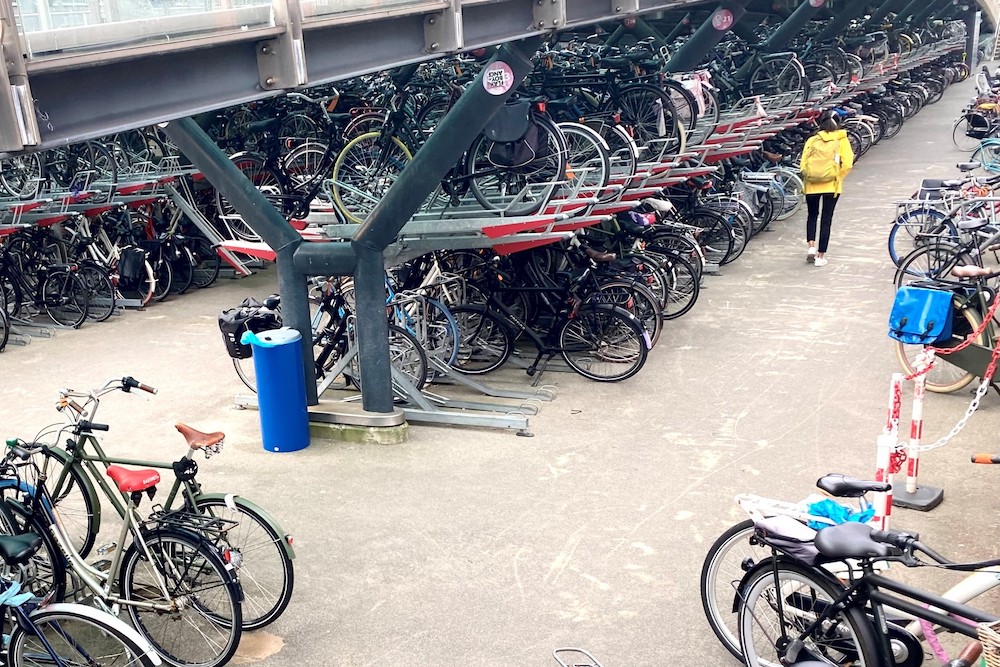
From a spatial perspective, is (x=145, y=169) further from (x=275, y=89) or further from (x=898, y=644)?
(x=898, y=644)

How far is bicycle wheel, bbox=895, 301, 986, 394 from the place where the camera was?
6664 millimetres

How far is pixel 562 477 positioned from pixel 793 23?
9849 mm

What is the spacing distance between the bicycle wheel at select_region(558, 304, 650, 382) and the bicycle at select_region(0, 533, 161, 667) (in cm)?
471

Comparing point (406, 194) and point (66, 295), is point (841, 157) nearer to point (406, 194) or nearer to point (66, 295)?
point (406, 194)

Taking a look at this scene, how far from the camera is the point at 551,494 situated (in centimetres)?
593

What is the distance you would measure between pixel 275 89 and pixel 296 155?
231 inches

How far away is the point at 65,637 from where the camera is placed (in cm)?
377

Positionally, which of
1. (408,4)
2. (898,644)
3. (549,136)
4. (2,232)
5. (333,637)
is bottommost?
(333,637)

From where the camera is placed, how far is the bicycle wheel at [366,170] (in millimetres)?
7793

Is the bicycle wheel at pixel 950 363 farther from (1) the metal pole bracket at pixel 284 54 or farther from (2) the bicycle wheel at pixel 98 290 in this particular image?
(2) the bicycle wheel at pixel 98 290

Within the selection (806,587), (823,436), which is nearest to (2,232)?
(823,436)

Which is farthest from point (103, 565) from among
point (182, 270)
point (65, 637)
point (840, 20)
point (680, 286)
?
point (840, 20)

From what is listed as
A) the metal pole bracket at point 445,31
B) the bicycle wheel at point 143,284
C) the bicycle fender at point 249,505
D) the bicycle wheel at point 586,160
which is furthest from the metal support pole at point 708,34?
the bicycle fender at point 249,505

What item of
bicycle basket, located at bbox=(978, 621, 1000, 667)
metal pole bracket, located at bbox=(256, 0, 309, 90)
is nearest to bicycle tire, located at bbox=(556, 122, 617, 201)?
metal pole bracket, located at bbox=(256, 0, 309, 90)
